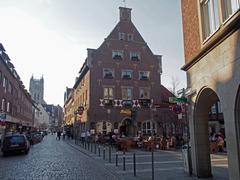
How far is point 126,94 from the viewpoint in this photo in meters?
42.1

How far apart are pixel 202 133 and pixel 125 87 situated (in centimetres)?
3084

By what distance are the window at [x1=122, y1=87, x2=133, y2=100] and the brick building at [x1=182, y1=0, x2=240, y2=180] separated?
1142 inches

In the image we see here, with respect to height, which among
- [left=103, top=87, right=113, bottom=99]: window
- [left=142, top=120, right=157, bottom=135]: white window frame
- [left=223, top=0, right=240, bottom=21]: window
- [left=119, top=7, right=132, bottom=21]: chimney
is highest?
[left=119, top=7, right=132, bottom=21]: chimney

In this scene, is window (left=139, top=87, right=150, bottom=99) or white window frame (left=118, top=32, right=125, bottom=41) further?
white window frame (left=118, top=32, right=125, bottom=41)

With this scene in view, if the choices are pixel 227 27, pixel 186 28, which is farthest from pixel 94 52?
pixel 227 27

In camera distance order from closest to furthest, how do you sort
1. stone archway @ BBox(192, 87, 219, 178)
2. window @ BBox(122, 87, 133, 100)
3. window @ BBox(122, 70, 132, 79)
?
stone archway @ BBox(192, 87, 219, 178), window @ BBox(122, 87, 133, 100), window @ BBox(122, 70, 132, 79)

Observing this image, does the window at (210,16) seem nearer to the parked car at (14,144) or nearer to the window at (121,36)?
the parked car at (14,144)

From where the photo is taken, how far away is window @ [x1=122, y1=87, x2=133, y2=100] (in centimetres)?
4191

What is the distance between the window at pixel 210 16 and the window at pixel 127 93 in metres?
31.1

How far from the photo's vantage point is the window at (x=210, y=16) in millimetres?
9805

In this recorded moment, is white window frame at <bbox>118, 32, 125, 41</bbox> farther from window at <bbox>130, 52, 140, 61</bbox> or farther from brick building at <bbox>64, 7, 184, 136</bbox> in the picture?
window at <bbox>130, 52, 140, 61</bbox>

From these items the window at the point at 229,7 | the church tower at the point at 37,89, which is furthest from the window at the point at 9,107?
the church tower at the point at 37,89

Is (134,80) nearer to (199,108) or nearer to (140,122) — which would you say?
(140,122)

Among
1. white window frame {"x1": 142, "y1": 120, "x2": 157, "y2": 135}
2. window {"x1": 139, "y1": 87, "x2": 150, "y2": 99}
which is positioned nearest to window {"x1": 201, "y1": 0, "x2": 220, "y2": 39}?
window {"x1": 139, "y1": 87, "x2": 150, "y2": 99}
